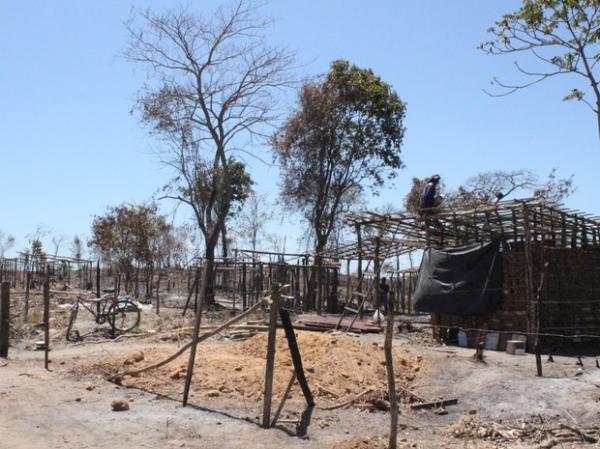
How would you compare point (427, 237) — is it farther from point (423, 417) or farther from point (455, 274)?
point (423, 417)

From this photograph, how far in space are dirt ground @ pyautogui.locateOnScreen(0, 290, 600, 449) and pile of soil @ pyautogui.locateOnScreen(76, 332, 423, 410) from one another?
Result: 2 centimetres

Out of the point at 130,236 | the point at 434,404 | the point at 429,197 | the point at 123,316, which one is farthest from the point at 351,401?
the point at 130,236

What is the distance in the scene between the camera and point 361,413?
31.1ft

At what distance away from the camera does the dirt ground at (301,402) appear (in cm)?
798

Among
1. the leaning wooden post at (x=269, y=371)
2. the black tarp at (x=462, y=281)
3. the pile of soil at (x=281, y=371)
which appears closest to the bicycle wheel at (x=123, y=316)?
the pile of soil at (x=281, y=371)

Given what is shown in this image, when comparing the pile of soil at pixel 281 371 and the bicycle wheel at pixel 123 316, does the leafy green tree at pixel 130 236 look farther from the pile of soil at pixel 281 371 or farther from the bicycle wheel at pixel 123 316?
the pile of soil at pixel 281 371

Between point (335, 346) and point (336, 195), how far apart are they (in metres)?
16.0

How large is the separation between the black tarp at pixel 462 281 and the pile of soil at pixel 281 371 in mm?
Result: 2965

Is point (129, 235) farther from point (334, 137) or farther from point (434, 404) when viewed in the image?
point (434, 404)

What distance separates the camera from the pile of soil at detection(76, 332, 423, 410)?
9.98 m

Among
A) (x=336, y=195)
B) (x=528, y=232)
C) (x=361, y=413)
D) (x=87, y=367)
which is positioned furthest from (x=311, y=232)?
(x=361, y=413)

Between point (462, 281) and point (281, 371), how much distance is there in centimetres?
600

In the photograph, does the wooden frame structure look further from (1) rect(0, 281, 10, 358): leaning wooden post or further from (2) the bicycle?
(1) rect(0, 281, 10, 358): leaning wooden post

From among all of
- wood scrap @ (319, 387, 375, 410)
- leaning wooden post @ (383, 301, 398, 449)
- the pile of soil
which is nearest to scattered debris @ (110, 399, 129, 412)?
the pile of soil
